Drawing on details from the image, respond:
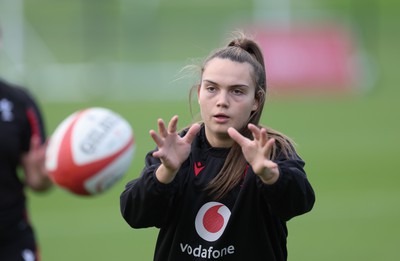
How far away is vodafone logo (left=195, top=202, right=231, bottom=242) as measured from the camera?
448 cm

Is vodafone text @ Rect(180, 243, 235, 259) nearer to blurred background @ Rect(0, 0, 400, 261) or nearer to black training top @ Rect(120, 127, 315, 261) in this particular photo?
black training top @ Rect(120, 127, 315, 261)

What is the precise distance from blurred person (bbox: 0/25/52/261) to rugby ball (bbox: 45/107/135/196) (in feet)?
0.99

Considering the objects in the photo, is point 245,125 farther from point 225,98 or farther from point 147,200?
point 147,200

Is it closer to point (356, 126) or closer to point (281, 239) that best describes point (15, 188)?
point (281, 239)

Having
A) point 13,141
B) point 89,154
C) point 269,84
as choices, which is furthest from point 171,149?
point 13,141

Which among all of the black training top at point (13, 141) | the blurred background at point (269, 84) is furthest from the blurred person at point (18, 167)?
the blurred background at point (269, 84)

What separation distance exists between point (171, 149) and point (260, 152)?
0.43 m

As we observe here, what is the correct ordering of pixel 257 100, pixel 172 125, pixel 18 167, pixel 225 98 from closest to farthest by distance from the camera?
pixel 172 125
pixel 225 98
pixel 257 100
pixel 18 167

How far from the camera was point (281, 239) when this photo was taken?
459 centimetres

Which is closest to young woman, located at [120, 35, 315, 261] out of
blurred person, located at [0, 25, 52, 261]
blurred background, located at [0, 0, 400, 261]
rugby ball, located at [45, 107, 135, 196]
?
blurred background, located at [0, 0, 400, 261]

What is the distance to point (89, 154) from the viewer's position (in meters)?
5.43

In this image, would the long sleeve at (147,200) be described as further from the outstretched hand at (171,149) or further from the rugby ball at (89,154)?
the rugby ball at (89,154)

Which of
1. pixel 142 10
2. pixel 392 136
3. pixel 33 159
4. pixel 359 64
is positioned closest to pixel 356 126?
pixel 392 136

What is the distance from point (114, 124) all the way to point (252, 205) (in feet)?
4.73
